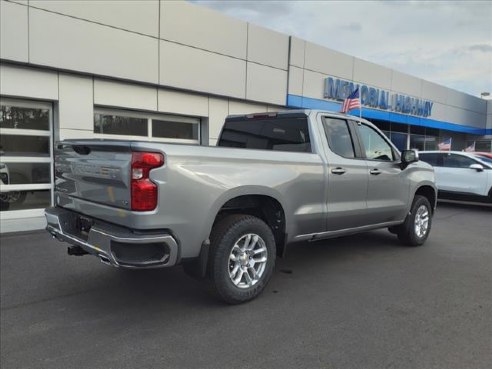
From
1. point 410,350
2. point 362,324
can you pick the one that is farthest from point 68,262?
point 410,350

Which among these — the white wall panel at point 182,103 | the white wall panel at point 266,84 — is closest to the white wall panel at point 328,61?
the white wall panel at point 266,84

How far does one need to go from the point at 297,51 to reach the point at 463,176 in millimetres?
6310

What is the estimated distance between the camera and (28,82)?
8500 mm

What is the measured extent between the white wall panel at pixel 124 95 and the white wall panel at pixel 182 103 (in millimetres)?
257

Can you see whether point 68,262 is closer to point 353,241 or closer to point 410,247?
point 353,241

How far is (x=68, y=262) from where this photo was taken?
584 centimetres

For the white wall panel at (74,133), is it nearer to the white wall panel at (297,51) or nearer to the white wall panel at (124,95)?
the white wall panel at (124,95)

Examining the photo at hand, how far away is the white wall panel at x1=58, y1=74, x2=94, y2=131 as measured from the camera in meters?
9.00

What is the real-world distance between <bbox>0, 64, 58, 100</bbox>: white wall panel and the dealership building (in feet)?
0.06

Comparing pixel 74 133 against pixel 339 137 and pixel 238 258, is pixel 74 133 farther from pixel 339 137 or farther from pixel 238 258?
pixel 238 258

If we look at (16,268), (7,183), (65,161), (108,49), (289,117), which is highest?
(108,49)

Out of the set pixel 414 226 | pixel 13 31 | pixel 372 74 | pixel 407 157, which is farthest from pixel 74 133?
pixel 372 74

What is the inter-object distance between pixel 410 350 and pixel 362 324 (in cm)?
55

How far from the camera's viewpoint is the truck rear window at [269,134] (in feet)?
17.0
